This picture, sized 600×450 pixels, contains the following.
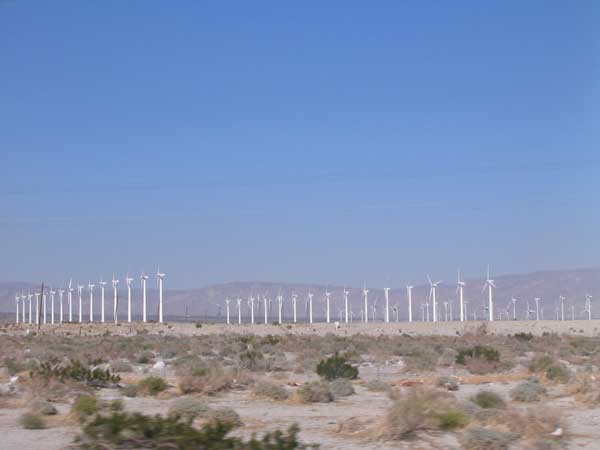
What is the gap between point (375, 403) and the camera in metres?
25.9

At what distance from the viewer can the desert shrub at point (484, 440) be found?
1612 centimetres

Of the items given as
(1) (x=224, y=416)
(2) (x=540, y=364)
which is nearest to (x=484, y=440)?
(1) (x=224, y=416)

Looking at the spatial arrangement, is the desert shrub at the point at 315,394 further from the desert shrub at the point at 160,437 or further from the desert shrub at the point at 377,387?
the desert shrub at the point at 160,437

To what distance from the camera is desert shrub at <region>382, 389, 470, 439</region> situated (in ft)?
57.2

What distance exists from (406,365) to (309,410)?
55.5 feet

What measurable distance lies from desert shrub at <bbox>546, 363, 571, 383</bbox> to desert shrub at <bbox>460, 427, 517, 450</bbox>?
1576cm

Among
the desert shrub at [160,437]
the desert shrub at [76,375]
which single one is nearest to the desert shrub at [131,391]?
the desert shrub at [76,375]

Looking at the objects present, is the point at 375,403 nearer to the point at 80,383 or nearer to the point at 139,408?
the point at 139,408

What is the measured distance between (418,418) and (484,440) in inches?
67.2

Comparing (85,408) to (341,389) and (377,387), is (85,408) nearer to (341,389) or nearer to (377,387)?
(341,389)

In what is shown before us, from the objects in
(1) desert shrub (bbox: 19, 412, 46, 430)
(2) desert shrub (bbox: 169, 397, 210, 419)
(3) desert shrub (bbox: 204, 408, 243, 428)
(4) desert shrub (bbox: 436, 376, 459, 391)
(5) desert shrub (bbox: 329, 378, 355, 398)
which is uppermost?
(2) desert shrub (bbox: 169, 397, 210, 419)

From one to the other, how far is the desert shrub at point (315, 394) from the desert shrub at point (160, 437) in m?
10.4

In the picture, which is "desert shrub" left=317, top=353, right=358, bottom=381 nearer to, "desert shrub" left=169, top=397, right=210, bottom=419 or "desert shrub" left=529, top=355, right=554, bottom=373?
"desert shrub" left=529, top=355, right=554, bottom=373

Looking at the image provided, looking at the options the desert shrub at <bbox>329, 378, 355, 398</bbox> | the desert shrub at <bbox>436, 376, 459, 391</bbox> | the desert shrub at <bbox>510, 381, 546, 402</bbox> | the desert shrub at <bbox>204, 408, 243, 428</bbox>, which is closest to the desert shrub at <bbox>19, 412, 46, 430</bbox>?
the desert shrub at <bbox>204, 408, 243, 428</bbox>
